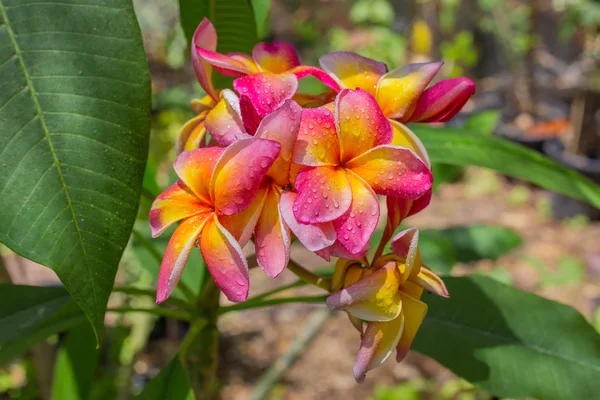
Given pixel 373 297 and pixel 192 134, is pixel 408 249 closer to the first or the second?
pixel 373 297

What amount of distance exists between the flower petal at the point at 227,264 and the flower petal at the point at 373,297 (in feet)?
0.28

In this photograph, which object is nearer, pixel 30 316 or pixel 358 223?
pixel 358 223

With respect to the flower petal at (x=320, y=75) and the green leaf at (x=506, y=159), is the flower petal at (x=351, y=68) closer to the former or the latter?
the flower petal at (x=320, y=75)

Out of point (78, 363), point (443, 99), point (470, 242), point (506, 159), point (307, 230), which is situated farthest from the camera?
point (470, 242)

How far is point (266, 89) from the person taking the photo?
0.50 metres

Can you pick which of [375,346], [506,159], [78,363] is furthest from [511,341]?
[78,363]

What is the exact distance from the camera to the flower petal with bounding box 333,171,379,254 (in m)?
0.45

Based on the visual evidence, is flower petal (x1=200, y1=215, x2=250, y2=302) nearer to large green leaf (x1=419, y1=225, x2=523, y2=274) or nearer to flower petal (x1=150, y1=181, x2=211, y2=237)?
flower petal (x1=150, y1=181, x2=211, y2=237)

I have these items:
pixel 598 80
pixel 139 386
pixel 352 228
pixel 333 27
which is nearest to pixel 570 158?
pixel 598 80

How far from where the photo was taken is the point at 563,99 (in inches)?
175

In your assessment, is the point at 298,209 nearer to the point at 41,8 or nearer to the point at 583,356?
the point at 41,8

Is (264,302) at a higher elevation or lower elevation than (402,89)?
lower

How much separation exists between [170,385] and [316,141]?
0.36m

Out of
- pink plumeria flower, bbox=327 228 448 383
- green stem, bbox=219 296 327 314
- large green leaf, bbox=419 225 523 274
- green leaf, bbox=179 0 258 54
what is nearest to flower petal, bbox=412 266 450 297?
pink plumeria flower, bbox=327 228 448 383
